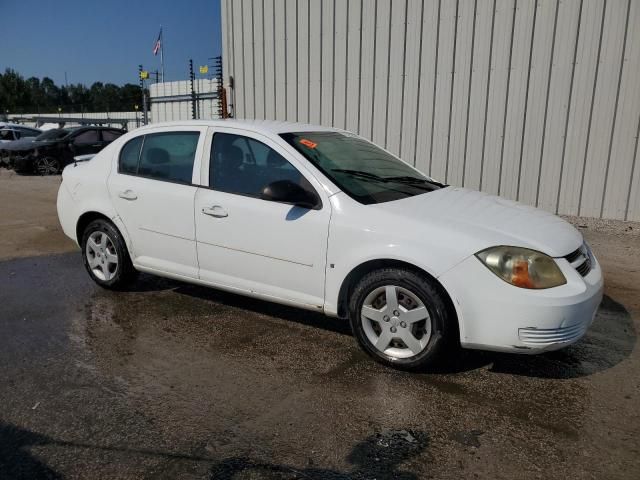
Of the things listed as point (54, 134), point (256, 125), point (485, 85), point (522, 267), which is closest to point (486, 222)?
point (522, 267)

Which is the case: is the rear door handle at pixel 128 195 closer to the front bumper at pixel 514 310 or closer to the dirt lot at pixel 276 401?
the dirt lot at pixel 276 401

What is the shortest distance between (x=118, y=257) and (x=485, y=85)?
21.2 ft

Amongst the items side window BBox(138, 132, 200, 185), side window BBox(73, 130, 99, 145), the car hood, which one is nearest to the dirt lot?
the car hood

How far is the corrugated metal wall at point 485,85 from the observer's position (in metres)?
7.91

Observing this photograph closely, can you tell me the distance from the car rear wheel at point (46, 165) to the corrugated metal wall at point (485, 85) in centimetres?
841

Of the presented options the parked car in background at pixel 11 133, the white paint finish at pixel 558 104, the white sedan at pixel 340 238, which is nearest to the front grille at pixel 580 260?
the white sedan at pixel 340 238

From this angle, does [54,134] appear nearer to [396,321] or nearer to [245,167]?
[245,167]

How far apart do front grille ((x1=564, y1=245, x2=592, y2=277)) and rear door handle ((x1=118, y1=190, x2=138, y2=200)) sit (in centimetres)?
336

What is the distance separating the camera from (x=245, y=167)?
4.12 m

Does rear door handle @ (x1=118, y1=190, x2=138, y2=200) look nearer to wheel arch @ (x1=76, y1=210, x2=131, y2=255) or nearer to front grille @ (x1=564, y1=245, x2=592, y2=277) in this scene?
wheel arch @ (x1=76, y1=210, x2=131, y2=255)

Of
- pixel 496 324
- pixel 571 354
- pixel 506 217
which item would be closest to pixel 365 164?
pixel 506 217

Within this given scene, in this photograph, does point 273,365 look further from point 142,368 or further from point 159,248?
point 159,248

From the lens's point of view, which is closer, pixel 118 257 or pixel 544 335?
pixel 544 335

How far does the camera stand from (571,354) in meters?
3.78
